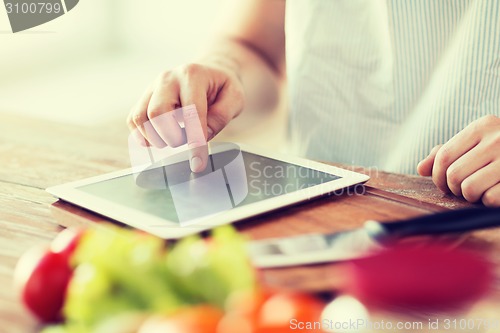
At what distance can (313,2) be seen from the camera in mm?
1324

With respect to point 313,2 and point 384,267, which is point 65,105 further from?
point 384,267

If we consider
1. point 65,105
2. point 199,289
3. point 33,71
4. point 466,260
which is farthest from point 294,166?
point 33,71

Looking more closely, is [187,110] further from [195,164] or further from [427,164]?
[427,164]

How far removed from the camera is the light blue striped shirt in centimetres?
115

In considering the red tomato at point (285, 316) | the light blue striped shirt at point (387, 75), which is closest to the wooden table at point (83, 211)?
the red tomato at point (285, 316)

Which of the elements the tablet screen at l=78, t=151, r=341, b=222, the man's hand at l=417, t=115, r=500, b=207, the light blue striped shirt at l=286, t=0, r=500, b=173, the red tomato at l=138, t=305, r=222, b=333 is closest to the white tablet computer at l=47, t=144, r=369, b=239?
the tablet screen at l=78, t=151, r=341, b=222

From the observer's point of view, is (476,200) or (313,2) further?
(313,2)

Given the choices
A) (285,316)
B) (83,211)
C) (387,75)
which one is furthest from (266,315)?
(387,75)

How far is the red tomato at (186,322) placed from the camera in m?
0.41

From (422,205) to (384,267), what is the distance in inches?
10.1

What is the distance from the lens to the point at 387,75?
1.26m

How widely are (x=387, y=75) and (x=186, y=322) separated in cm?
93

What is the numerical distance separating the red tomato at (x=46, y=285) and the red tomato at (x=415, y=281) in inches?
9.0

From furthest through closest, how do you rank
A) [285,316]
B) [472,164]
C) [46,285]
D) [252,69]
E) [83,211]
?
[252,69] < [472,164] < [83,211] < [46,285] < [285,316]
